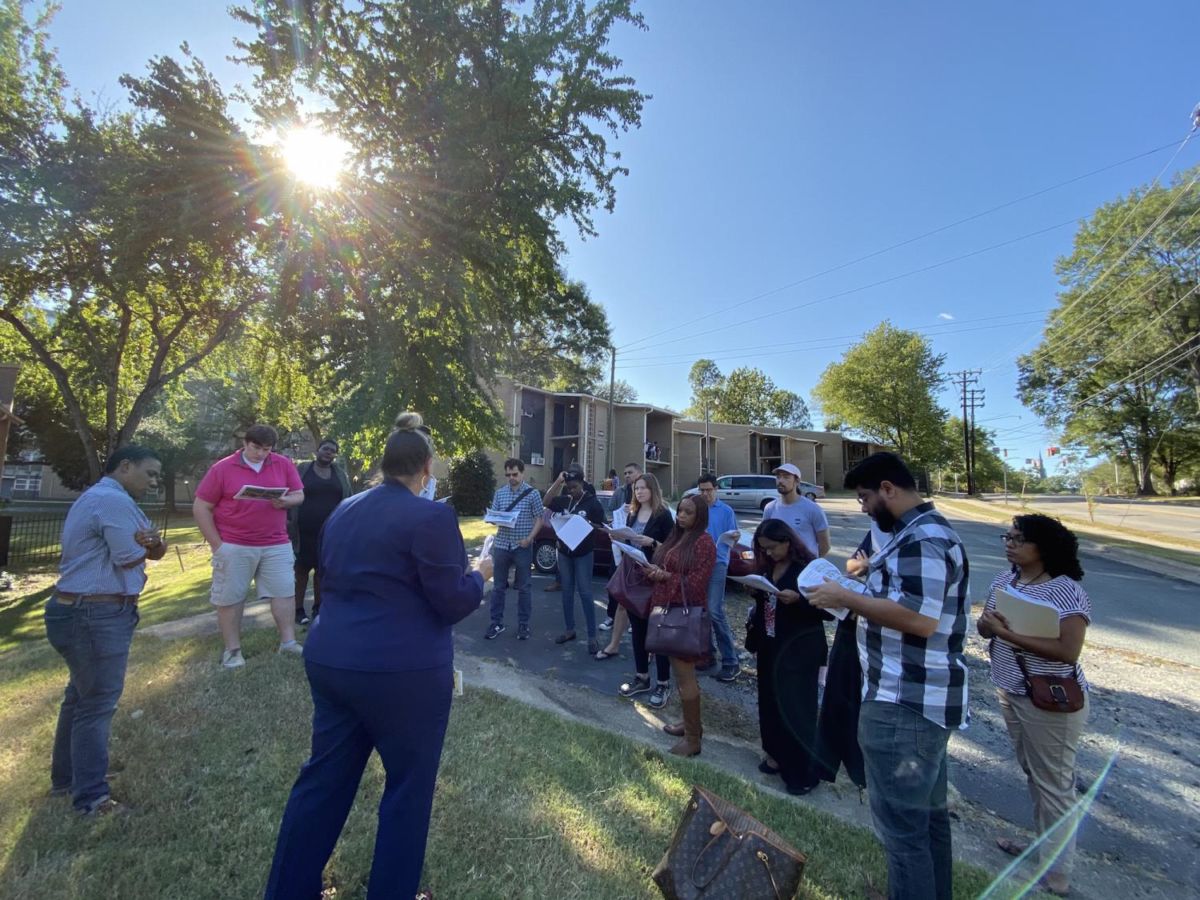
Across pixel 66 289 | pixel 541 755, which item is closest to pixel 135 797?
pixel 541 755

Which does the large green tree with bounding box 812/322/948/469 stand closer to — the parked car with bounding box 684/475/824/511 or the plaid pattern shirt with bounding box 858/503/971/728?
the parked car with bounding box 684/475/824/511

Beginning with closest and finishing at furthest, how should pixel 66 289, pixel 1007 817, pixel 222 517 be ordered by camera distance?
pixel 1007 817 → pixel 222 517 → pixel 66 289

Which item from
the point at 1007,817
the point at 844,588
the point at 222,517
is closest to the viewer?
the point at 844,588

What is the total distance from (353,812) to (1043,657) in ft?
11.3

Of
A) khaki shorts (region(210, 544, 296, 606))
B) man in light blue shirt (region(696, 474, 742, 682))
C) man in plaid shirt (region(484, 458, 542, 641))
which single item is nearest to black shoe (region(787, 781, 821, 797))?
man in light blue shirt (region(696, 474, 742, 682))

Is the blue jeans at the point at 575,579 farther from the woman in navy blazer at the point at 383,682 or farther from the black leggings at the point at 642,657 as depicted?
the woman in navy blazer at the point at 383,682

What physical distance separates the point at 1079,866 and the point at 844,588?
86.3 inches

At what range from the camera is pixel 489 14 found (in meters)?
10.3

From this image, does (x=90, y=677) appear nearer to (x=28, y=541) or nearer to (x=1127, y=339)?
(x=28, y=541)

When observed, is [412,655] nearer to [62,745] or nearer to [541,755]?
[541,755]

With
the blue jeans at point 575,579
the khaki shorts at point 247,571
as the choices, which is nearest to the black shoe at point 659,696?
the blue jeans at point 575,579

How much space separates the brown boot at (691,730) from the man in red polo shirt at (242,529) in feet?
11.3

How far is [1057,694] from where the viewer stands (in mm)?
2422

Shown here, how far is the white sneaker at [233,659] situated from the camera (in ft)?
14.2
